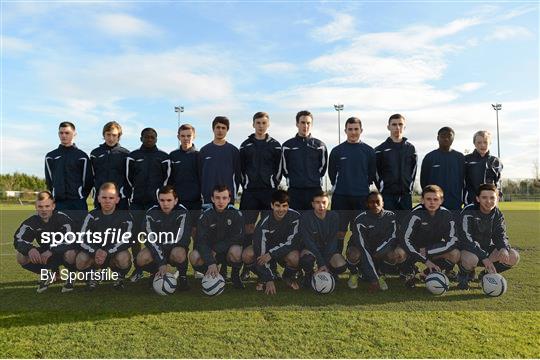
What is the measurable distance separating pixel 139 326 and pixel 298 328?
1391 millimetres

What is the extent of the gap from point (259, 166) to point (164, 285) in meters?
1.98

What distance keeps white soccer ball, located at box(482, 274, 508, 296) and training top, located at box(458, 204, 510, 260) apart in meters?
0.54

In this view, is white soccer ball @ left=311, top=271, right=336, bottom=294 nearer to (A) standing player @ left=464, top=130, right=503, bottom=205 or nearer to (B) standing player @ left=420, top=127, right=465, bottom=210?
(B) standing player @ left=420, top=127, right=465, bottom=210

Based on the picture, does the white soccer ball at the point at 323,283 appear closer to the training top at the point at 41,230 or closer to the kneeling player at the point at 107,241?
the kneeling player at the point at 107,241

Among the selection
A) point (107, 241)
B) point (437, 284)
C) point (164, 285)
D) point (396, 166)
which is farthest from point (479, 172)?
point (107, 241)

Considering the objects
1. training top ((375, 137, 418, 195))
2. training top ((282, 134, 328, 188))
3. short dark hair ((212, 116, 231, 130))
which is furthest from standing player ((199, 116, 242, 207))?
training top ((375, 137, 418, 195))

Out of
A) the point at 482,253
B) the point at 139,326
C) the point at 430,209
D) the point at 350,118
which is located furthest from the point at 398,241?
the point at 139,326

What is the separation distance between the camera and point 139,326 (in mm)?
3975

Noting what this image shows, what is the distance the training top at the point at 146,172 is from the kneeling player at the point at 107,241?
36 centimetres

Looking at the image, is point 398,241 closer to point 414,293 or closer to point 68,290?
point 414,293

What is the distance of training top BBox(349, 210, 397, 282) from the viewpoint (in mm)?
5543

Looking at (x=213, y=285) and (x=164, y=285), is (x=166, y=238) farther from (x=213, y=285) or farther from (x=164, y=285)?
(x=213, y=285)

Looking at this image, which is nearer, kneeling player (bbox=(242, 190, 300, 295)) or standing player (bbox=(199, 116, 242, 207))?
kneeling player (bbox=(242, 190, 300, 295))

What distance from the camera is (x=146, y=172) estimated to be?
19.8 ft
